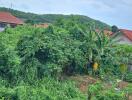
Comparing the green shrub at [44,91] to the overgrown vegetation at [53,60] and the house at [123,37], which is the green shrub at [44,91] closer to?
the overgrown vegetation at [53,60]

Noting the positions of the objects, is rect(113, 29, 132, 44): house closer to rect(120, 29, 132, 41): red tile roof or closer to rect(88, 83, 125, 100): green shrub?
rect(120, 29, 132, 41): red tile roof

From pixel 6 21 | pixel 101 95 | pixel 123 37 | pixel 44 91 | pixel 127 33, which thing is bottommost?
pixel 101 95

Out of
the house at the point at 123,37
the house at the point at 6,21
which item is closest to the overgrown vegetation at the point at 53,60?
the house at the point at 123,37

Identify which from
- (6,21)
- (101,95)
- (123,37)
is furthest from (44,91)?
(6,21)

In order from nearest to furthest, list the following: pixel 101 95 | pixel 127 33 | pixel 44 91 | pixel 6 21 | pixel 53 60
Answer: pixel 44 91
pixel 101 95
pixel 53 60
pixel 127 33
pixel 6 21

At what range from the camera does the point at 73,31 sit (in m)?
25.7

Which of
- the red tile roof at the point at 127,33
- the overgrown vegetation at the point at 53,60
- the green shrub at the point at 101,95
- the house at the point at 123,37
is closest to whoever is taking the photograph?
the green shrub at the point at 101,95

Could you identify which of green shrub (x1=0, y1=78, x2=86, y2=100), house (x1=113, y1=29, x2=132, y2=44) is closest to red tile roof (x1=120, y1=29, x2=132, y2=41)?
house (x1=113, y1=29, x2=132, y2=44)

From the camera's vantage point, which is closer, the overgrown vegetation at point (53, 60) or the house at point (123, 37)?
the overgrown vegetation at point (53, 60)

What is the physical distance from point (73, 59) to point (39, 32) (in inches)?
101

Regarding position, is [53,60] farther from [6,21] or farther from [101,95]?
[6,21]

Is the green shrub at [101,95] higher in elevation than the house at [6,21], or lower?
lower

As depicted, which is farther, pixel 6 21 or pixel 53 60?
pixel 6 21

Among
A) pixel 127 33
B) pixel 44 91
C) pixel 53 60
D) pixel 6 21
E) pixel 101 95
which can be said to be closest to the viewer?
pixel 44 91
